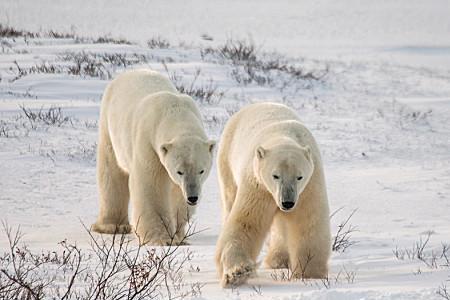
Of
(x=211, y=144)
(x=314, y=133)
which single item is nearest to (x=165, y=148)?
(x=211, y=144)

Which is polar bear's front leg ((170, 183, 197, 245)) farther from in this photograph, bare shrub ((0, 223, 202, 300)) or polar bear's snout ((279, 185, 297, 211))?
polar bear's snout ((279, 185, 297, 211))

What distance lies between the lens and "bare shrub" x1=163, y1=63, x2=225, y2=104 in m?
11.8

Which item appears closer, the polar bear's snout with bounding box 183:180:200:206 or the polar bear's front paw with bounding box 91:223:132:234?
the polar bear's snout with bounding box 183:180:200:206

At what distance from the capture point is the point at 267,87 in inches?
519

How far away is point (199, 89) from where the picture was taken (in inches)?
478

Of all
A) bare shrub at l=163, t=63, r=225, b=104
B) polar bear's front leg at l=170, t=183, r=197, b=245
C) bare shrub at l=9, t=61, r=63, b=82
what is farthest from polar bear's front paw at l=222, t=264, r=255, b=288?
bare shrub at l=9, t=61, r=63, b=82

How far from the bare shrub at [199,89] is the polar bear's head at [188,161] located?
5595 mm

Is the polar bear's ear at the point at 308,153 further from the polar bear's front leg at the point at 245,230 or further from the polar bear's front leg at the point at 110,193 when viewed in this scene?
the polar bear's front leg at the point at 110,193

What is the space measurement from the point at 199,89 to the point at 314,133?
7.35ft

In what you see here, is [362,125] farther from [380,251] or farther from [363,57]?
[363,57]

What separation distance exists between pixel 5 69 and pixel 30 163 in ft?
15.1

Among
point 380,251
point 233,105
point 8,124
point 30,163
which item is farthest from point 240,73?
point 380,251

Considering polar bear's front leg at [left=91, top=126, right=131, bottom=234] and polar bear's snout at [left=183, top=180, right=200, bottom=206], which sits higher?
polar bear's snout at [left=183, top=180, right=200, bottom=206]

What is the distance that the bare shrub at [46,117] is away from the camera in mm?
9875
